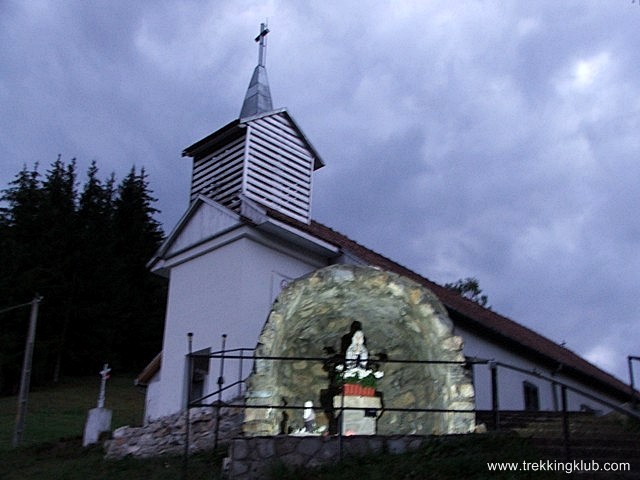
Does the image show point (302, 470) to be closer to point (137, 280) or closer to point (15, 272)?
point (15, 272)

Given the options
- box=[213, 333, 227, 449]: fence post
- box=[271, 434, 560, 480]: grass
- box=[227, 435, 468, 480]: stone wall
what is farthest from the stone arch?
box=[271, 434, 560, 480]: grass

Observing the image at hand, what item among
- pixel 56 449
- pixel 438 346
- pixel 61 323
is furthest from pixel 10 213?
pixel 438 346

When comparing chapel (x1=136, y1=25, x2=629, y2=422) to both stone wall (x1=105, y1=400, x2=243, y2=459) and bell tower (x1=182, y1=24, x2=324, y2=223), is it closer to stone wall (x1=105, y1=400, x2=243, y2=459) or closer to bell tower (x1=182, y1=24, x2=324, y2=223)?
bell tower (x1=182, y1=24, x2=324, y2=223)

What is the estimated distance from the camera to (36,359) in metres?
36.5

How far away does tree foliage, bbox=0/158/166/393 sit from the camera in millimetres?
37344

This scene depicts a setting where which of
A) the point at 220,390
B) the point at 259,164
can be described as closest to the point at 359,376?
the point at 220,390

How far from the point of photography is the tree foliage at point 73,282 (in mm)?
37344

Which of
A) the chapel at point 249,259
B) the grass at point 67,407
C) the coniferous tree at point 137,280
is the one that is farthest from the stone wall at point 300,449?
the coniferous tree at point 137,280

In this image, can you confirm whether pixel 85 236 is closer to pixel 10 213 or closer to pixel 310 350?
pixel 10 213

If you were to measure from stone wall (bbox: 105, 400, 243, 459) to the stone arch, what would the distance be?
3.27 feet

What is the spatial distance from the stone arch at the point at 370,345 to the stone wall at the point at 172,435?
3.27 ft

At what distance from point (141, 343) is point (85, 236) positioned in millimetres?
6626

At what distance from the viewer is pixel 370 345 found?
1450cm

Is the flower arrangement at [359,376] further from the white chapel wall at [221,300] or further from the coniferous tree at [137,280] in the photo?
the coniferous tree at [137,280]
